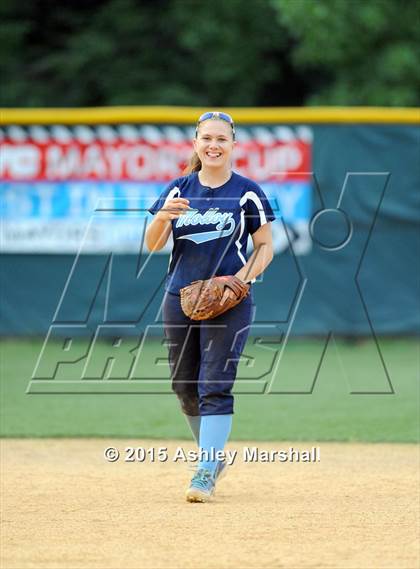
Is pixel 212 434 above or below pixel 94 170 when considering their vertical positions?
above

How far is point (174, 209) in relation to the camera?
17.6 ft

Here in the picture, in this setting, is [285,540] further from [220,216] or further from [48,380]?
[48,380]

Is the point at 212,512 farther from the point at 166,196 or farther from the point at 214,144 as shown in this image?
the point at 214,144

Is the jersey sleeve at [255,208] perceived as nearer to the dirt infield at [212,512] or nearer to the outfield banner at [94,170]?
the dirt infield at [212,512]

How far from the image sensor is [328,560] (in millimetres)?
4305

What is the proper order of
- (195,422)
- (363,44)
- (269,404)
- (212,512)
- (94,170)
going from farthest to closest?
(363,44) → (94,170) → (269,404) → (195,422) → (212,512)

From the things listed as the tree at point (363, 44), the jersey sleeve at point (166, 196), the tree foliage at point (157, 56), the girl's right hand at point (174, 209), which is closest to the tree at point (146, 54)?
the tree foliage at point (157, 56)

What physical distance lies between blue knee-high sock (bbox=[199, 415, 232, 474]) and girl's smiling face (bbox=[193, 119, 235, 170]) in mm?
1181

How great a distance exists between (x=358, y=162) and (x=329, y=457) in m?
5.25

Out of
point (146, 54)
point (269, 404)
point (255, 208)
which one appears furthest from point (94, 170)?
point (146, 54)

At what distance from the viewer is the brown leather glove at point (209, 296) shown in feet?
17.4

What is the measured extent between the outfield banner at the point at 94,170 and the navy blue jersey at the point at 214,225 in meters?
5.86

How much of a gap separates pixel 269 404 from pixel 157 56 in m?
11.4

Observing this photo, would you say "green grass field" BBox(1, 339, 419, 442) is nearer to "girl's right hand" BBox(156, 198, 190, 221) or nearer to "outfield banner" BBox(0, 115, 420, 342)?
"outfield banner" BBox(0, 115, 420, 342)
